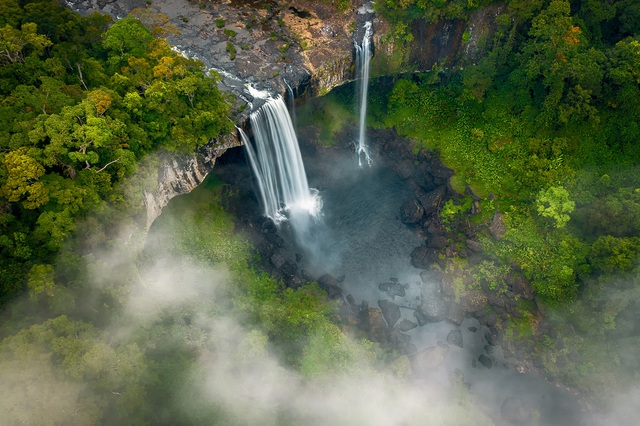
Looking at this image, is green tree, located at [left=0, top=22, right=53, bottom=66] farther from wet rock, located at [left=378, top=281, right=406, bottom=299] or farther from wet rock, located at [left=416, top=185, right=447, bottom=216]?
wet rock, located at [left=416, top=185, right=447, bottom=216]

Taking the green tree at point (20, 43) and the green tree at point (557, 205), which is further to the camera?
the green tree at point (557, 205)

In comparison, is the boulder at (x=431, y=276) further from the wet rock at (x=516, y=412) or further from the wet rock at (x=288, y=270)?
the wet rock at (x=288, y=270)

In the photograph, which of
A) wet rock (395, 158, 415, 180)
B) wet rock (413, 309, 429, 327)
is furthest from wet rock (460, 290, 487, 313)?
wet rock (395, 158, 415, 180)

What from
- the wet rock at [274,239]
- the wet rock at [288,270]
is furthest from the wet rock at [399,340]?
the wet rock at [274,239]

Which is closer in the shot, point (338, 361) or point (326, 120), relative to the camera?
point (338, 361)

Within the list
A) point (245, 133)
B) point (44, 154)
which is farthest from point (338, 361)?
point (44, 154)

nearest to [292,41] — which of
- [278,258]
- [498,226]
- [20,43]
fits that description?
[278,258]

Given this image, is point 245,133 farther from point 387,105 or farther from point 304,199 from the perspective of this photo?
point 387,105
